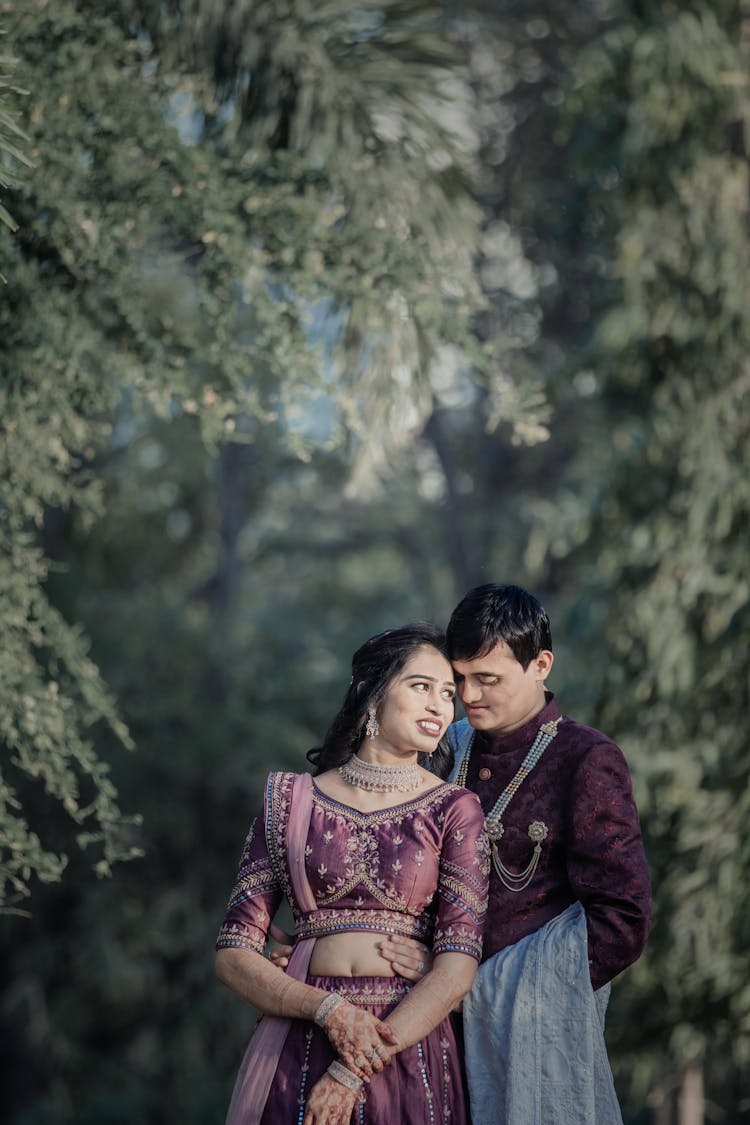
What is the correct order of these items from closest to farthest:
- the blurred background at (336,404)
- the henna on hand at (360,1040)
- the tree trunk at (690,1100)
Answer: the henna on hand at (360,1040) < the blurred background at (336,404) < the tree trunk at (690,1100)

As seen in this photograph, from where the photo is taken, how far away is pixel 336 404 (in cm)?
476

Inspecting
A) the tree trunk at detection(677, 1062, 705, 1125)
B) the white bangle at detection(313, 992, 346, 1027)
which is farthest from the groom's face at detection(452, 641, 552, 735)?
the tree trunk at detection(677, 1062, 705, 1125)

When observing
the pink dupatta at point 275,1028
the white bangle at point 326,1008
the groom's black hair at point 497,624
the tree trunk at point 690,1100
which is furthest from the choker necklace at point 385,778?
the tree trunk at point 690,1100

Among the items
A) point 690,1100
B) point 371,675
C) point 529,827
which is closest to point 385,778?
point 371,675

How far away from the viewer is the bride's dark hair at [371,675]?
292 cm

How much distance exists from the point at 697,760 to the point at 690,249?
2589mm

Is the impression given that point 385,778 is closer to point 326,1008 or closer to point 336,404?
point 326,1008

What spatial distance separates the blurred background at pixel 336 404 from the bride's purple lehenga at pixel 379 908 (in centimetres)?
127

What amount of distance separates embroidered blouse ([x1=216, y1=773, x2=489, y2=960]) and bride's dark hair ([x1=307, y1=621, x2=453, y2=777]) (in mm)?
129

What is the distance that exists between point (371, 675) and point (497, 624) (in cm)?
27

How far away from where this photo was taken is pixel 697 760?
6.62 metres

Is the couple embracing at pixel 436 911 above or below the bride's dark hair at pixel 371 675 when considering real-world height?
below

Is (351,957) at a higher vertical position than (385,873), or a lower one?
lower

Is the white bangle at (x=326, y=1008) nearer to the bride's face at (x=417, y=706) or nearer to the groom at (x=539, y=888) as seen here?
the groom at (x=539, y=888)
